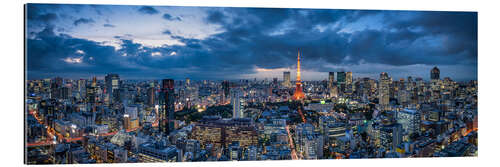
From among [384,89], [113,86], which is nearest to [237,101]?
[113,86]

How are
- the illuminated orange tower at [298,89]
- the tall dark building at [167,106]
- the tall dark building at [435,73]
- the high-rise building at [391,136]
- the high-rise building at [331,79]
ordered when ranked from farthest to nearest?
the tall dark building at [167,106] < the high-rise building at [331,79] < the illuminated orange tower at [298,89] < the tall dark building at [435,73] < the high-rise building at [391,136]

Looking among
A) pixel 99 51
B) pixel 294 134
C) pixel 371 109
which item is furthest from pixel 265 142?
pixel 99 51

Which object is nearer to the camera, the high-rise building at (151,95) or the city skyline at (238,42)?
the city skyline at (238,42)

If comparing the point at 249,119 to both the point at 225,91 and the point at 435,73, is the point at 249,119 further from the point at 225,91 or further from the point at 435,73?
the point at 435,73

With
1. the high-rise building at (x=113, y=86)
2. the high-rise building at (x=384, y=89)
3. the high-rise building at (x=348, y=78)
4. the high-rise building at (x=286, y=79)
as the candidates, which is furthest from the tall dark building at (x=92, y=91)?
the high-rise building at (x=384, y=89)

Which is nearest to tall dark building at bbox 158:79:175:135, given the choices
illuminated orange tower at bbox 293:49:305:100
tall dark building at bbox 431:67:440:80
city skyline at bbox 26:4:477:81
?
city skyline at bbox 26:4:477:81

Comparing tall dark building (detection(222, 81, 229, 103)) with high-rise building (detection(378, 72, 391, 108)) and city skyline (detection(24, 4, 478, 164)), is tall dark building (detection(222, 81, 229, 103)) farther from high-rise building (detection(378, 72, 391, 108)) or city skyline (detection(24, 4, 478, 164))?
high-rise building (detection(378, 72, 391, 108))

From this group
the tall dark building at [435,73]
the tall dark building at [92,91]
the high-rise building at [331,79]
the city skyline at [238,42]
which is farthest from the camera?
the high-rise building at [331,79]

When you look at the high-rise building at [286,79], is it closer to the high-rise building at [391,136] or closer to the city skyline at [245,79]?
the city skyline at [245,79]
